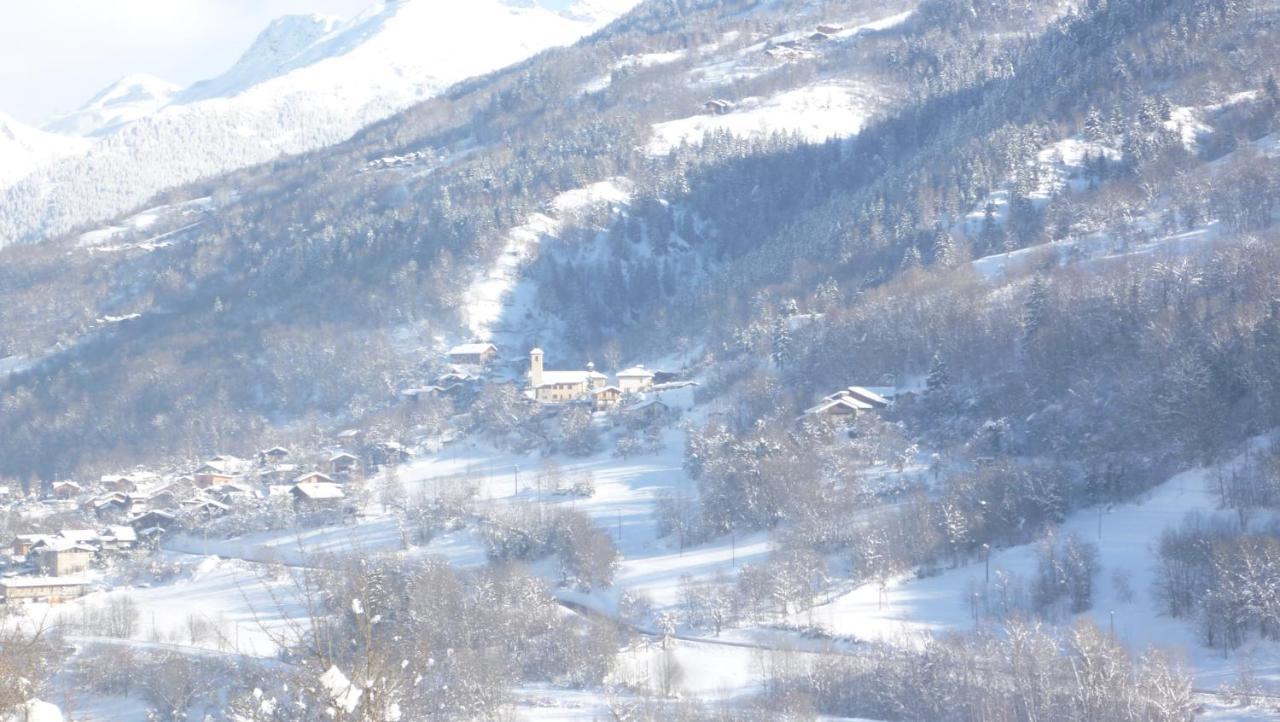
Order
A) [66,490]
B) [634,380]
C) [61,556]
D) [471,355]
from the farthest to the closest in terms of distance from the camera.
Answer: [471,355]
[66,490]
[634,380]
[61,556]

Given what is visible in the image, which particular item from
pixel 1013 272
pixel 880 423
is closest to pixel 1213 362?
pixel 880 423

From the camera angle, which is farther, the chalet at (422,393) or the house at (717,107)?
the house at (717,107)

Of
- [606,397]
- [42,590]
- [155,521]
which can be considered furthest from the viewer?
[606,397]

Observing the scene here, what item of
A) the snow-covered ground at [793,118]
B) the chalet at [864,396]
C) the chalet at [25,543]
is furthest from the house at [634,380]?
the snow-covered ground at [793,118]

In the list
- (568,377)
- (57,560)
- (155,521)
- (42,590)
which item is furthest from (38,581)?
(568,377)

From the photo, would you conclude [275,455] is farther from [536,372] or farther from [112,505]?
[536,372]

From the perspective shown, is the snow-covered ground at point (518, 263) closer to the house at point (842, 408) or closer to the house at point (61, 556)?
the house at point (61, 556)

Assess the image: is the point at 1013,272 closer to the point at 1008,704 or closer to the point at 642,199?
the point at 1008,704
